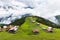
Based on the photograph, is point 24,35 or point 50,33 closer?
point 24,35

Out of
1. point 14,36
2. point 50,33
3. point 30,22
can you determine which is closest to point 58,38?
point 50,33

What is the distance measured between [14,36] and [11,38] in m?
4.37

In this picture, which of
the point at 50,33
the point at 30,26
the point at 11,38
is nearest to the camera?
the point at 11,38

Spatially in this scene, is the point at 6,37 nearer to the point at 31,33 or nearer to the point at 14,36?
the point at 14,36

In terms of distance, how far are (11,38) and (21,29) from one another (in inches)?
773

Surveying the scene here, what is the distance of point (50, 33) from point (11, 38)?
2434cm

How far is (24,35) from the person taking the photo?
10719cm

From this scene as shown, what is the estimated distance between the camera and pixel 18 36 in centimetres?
10488

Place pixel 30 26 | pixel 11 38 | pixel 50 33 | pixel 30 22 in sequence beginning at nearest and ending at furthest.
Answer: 1. pixel 11 38
2. pixel 50 33
3. pixel 30 26
4. pixel 30 22

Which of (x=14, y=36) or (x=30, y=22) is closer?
(x=14, y=36)

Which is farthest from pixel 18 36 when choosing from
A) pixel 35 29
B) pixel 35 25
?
pixel 35 25

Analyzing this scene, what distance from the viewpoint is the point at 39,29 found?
396ft

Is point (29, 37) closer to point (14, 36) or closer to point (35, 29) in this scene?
point (14, 36)

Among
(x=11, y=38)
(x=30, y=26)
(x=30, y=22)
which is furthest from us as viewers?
(x=30, y=22)
